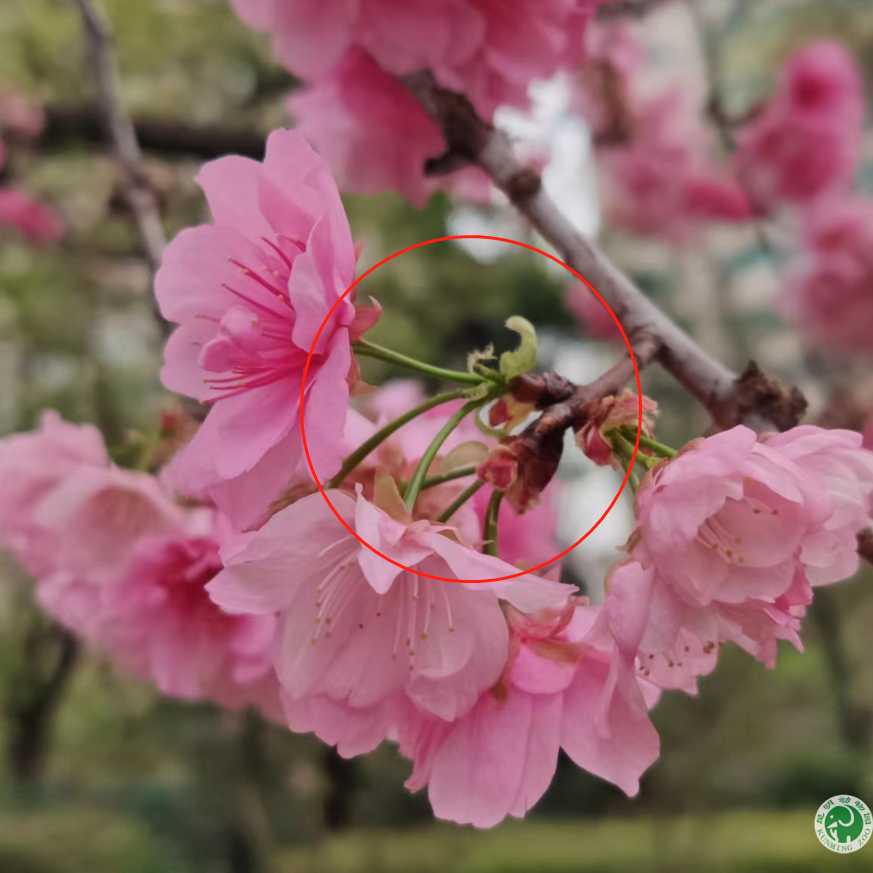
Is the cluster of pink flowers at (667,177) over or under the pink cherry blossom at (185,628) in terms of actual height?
under

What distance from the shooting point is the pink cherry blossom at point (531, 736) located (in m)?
0.25

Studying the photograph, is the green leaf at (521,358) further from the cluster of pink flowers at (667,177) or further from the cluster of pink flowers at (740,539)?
the cluster of pink flowers at (667,177)

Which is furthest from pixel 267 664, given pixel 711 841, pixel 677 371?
pixel 711 841

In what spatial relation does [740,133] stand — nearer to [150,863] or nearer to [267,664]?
[267,664]

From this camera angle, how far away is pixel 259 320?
0.25 m

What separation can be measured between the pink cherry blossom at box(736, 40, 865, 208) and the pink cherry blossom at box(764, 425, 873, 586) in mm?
907

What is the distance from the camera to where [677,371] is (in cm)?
30

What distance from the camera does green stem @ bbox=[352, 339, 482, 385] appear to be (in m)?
0.25

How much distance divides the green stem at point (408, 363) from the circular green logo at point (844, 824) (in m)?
0.45

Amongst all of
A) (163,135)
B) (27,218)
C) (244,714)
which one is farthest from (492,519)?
(27,218)

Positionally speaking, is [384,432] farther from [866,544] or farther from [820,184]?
[820,184]

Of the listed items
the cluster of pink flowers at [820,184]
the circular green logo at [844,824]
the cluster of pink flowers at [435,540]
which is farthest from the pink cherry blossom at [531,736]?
the cluster of pink flowers at [820,184]

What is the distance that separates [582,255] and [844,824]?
484 millimetres

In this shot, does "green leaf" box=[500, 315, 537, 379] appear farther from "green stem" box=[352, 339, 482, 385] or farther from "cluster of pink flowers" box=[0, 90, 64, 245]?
"cluster of pink flowers" box=[0, 90, 64, 245]
